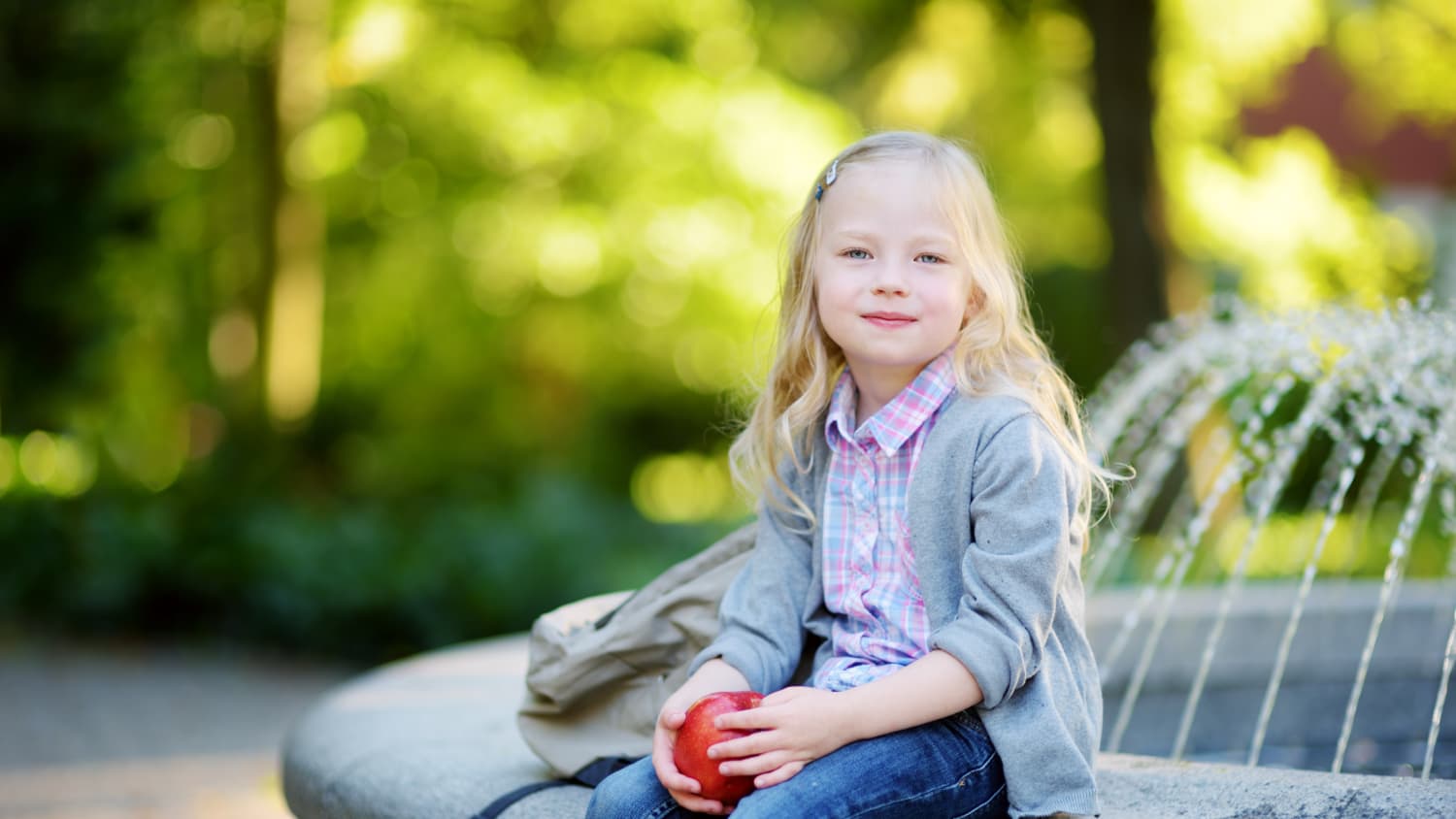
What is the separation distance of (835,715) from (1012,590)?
30cm

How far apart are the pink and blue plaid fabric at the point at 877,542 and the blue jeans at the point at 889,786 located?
0.14 metres

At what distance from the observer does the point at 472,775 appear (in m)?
2.59

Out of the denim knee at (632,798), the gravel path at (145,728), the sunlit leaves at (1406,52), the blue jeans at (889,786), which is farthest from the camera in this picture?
the sunlit leaves at (1406,52)

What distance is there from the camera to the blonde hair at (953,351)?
7.11 ft

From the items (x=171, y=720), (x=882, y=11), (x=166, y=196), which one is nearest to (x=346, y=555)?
(x=171, y=720)

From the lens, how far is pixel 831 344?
7.89 feet

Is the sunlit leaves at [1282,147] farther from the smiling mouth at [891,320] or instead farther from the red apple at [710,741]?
the red apple at [710,741]

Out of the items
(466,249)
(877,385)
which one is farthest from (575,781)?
(466,249)

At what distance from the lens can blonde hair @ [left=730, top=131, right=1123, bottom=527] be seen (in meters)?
2.17

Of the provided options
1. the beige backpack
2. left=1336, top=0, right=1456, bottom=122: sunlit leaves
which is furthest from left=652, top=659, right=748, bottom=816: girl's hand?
left=1336, top=0, right=1456, bottom=122: sunlit leaves

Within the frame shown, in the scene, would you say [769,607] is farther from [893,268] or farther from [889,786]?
[893,268]

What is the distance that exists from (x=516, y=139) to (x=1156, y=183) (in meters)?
4.62

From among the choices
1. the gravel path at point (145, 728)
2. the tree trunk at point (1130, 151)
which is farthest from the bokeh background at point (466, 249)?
the gravel path at point (145, 728)

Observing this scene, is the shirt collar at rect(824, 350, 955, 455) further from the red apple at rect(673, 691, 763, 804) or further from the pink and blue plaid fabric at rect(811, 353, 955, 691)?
the red apple at rect(673, 691, 763, 804)
